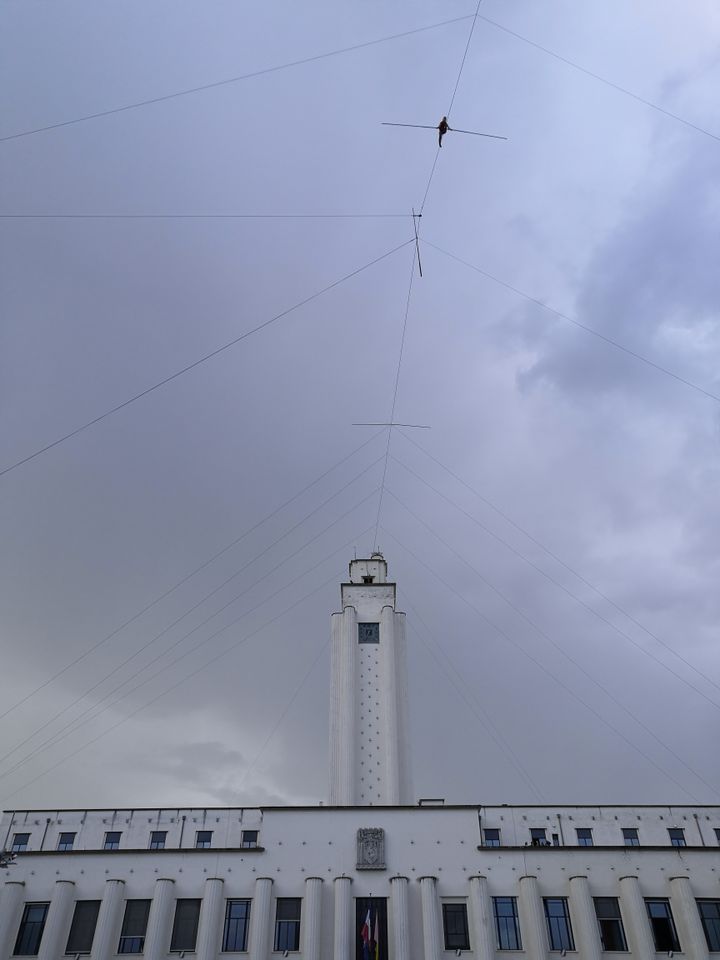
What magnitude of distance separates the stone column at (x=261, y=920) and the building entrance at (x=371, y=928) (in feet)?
13.2

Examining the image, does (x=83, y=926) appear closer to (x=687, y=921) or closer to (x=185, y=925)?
(x=185, y=925)

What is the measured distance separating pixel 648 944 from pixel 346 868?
45.2 feet

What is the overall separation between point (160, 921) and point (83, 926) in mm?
3794

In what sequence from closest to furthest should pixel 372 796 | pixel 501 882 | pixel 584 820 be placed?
pixel 501 882, pixel 584 820, pixel 372 796

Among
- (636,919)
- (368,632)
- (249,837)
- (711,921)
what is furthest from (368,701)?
(711,921)

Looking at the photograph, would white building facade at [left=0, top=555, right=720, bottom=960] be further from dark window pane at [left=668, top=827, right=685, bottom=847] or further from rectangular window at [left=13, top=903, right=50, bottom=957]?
dark window pane at [left=668, top=827, right=685, bottom=847]

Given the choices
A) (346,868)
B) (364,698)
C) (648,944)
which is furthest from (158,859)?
(648,944)

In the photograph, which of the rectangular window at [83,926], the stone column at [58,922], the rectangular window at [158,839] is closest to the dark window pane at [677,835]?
the rectangular window at [158,839]

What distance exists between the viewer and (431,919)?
3150cm

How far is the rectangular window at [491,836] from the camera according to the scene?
39.6 meters

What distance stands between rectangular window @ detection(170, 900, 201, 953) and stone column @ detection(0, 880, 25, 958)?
23.7ft

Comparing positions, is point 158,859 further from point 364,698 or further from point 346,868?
point 364,698

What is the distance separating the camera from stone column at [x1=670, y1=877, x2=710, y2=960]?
30859 millimetres

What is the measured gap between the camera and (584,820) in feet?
134
